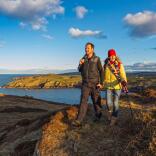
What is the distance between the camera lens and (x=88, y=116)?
16.7 meters

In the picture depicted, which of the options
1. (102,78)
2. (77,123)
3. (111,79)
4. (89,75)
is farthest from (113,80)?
(77,123)

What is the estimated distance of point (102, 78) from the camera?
15.2 metres

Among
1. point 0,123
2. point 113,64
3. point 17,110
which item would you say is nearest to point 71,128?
point 113,64

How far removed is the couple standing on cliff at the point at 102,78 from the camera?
48.3ft

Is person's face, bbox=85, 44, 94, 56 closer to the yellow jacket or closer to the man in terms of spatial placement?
the man

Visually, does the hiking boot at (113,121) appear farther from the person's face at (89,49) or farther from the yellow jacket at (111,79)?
the person's face at (89,49)

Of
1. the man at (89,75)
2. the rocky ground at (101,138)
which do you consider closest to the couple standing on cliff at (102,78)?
the man at (89,75)

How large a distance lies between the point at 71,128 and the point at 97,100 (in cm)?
200

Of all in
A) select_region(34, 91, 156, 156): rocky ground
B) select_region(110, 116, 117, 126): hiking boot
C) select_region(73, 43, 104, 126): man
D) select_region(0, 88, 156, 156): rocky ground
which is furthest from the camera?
select_region(73, 43, 104, 126): man

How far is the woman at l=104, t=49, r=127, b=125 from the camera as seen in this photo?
48.1ft

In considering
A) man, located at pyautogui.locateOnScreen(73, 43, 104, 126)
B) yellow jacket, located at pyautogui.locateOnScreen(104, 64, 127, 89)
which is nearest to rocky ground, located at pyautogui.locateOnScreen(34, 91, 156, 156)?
man, located at pyautogui.locateOnScreen(73, 43, 104, 126)

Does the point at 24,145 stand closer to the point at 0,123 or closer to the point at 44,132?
the point at 44,132

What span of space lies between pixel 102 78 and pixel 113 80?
58cm

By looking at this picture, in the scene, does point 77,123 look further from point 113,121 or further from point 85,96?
point 113,121
